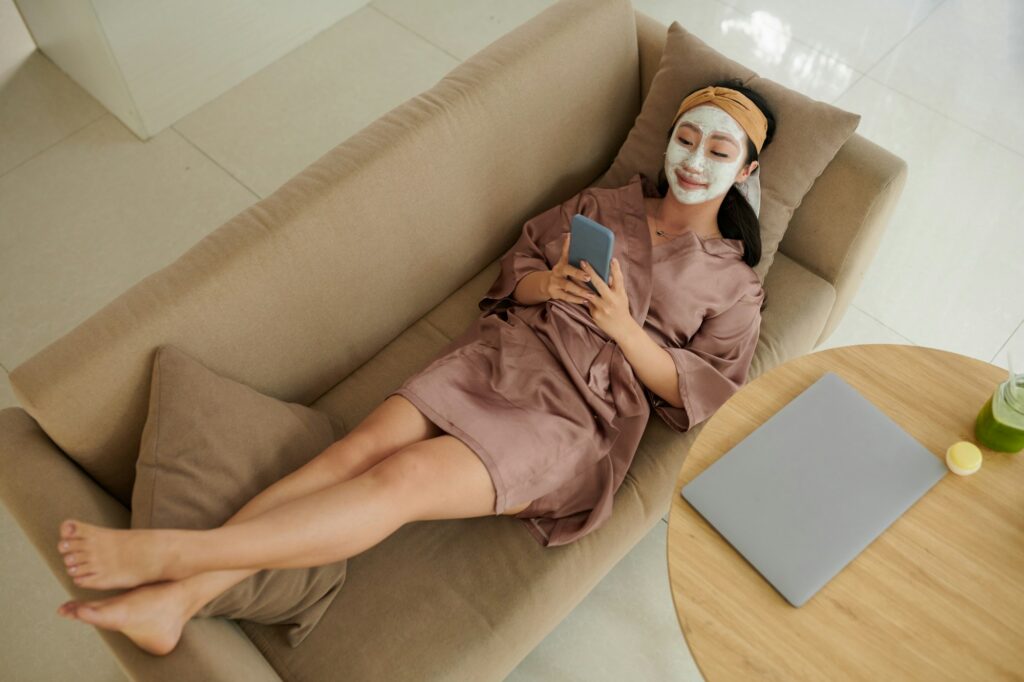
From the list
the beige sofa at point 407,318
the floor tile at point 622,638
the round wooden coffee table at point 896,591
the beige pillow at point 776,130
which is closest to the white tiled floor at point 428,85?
the floor tile at point 622,638

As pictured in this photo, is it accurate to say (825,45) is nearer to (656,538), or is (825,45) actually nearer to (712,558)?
(656,538)

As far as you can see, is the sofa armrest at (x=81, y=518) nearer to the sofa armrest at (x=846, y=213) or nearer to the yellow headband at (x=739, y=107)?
the yellow headband at (x=739, y=107)

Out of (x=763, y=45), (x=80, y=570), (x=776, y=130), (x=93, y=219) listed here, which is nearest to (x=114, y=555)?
(x=80, y=570)

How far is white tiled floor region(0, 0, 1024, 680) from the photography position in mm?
2039

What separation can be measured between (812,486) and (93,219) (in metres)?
2.22

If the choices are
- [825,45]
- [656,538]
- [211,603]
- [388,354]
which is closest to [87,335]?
[211,603]

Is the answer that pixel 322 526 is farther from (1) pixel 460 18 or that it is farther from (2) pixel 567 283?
(1) pixel 460 18

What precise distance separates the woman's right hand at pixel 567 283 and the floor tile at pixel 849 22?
1.91 m

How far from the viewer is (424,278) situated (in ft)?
6.61

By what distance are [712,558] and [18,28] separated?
9.77 ft

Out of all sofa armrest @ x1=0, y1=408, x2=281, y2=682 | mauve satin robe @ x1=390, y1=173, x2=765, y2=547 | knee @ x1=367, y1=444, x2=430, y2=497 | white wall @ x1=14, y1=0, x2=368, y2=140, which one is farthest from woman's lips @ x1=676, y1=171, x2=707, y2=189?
white wall @ x1=14, y1=0, x2=368, y2=140

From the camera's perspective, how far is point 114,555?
1.33m

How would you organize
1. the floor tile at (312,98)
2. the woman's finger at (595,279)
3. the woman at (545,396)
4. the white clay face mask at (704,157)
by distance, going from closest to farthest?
the woman at (545,396), the woman's finger at (595,279), the white clay face mask at (704,157), the floor tile at (312,98)

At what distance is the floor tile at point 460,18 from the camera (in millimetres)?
3230
